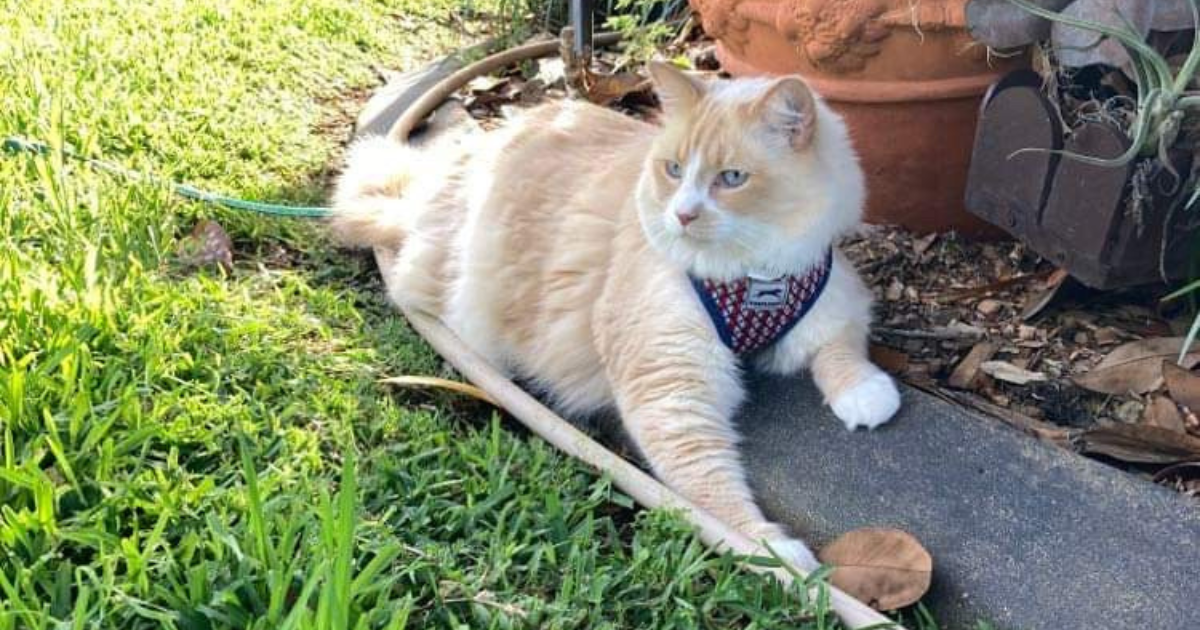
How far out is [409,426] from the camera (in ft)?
8.45

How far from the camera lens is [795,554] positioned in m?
2.24

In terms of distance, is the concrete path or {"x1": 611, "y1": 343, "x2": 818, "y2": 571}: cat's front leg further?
{"x1": 611, "y1": 343, "x2": 818, "y2": 571}: cat's front leg

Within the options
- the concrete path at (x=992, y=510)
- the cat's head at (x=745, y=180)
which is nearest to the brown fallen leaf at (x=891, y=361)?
the concrete path at (x=992, y=510)

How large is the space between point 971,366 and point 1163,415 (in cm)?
45

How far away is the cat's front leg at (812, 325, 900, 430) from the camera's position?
8.25 ft

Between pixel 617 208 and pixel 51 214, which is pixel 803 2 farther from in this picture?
pixel 51 214

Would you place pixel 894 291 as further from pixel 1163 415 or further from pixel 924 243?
pixel 1163 415

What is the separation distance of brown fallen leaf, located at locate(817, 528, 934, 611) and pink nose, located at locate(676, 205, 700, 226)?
728 mm

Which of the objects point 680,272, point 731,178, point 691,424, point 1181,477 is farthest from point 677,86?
point 1181,477

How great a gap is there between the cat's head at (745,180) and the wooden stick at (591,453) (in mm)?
468

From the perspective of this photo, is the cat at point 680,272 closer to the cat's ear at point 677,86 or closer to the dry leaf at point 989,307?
the cat's ear at point 677,86

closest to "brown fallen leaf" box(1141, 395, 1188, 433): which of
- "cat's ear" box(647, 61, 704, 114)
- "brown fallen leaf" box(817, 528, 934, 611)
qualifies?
"brown fallen leaf" box(817, 528, 934, 611)

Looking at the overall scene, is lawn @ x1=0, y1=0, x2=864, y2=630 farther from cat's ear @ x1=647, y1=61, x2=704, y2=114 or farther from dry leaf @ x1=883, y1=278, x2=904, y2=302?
dry leaf @ x1=883, y1=278, x2=904, y2=302

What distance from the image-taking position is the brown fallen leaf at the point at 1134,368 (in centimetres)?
264
